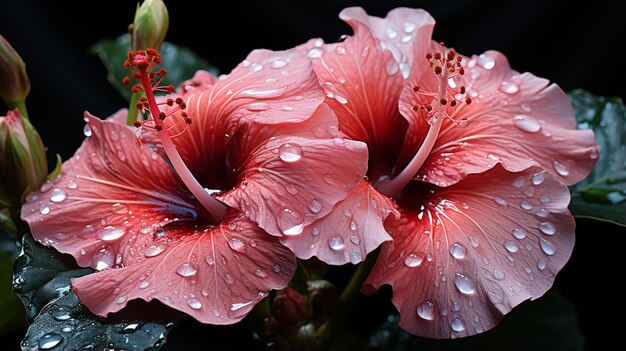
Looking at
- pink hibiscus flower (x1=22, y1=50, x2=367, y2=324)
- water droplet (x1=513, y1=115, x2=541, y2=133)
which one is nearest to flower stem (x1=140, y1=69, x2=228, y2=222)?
pink hibiscus flower (x1=22, y1=50, x2=367, y2=324)

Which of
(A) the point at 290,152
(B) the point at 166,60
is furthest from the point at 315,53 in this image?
(B) the point at 166,60

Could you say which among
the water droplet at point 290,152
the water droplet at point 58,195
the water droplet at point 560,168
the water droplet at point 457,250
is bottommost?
the water droplet at point 560,168

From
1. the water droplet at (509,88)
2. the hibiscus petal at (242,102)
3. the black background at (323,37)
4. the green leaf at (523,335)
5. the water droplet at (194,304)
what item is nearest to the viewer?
the water droplet at (194,304)

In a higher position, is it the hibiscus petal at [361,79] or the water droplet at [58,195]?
the water droplet at [58,195]

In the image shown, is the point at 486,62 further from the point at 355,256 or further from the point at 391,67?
the point at 355,256

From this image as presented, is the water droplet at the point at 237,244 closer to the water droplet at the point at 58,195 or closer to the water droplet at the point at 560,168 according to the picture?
the water droplet at the point at 58,195

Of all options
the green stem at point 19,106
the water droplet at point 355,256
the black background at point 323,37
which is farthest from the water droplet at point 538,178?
the black background at point 323,37
